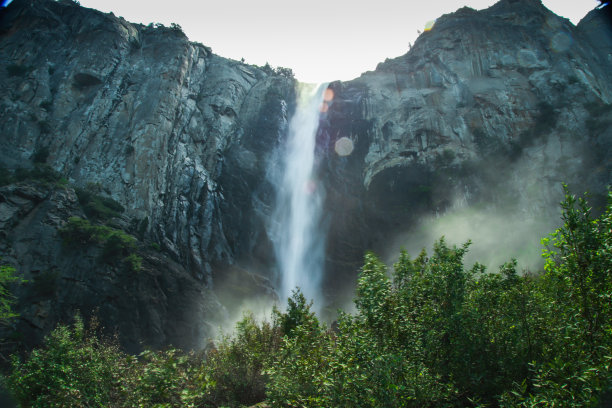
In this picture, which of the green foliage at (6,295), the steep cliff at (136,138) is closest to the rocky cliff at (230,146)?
the steep cliff at (136,138)

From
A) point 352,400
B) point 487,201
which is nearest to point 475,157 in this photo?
point 487,201

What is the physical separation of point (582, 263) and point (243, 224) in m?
38.2

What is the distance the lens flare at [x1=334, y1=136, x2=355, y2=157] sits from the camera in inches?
2016

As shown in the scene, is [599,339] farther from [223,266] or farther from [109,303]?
[223,266]

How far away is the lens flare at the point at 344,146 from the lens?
51.2 m

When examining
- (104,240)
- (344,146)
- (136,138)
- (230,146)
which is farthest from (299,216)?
(104,240)

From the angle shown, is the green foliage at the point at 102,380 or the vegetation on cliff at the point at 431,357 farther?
the green foliage at the point at 102,380

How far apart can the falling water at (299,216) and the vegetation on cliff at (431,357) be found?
96.6 feet

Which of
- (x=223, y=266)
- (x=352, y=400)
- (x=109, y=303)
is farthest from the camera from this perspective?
(x=223, y=266)

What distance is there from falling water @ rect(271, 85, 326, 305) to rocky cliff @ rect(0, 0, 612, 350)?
1.74 metres

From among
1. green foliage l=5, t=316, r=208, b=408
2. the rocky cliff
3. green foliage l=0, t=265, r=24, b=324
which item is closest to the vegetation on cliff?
green foliage l=5, t=316, r=208, b=408

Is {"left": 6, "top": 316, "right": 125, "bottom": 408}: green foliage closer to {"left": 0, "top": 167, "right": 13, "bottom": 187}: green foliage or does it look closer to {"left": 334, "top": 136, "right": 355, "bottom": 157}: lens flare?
{"left": 0, "top": 167, "right": 13, "bottom": 187}: green foliage

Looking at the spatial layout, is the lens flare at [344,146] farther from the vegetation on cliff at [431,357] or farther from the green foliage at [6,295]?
the vegetation on cliff at [431,357]

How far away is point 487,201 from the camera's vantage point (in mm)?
41312
